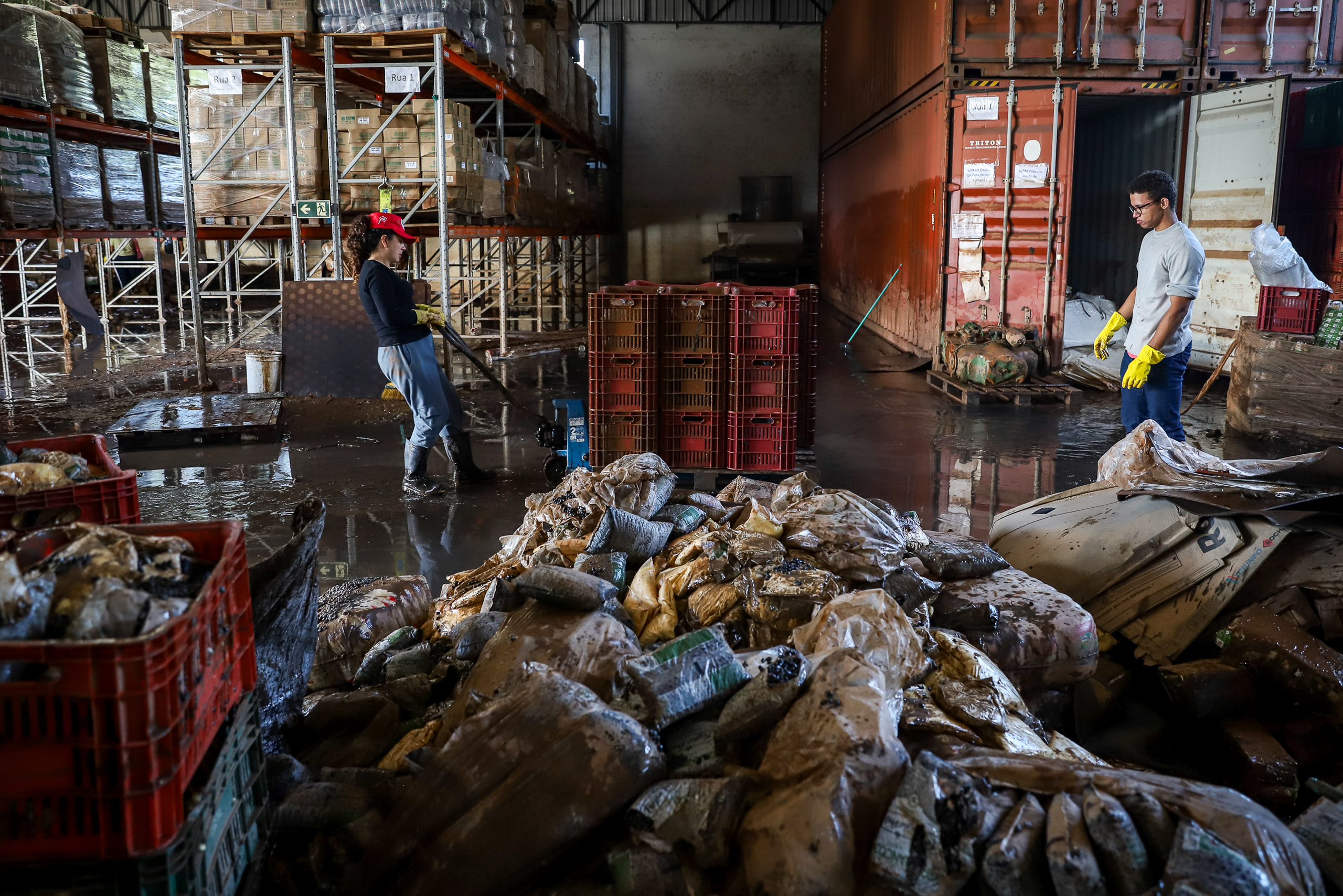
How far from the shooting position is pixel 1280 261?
962 centimetres

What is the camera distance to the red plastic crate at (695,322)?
6.16 m

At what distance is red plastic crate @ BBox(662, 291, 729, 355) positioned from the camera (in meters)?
6.16

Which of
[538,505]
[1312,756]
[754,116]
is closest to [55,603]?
[538,505]

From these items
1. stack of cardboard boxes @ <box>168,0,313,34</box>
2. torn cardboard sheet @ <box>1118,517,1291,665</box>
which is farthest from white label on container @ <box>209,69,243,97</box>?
torn cardboard sheet @ <box>1118,517,1291,665</box>

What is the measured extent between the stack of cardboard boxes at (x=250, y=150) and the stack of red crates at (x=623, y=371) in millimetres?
5300

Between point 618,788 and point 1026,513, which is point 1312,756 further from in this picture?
point 618,788

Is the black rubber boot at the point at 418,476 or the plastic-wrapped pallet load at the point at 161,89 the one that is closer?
the black rubber boot at the point at 418,476

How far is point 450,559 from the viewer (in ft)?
17.8

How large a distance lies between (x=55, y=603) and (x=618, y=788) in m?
1.16

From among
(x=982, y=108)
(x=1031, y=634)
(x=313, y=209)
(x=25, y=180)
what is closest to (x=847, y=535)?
(x=1031, y=634)

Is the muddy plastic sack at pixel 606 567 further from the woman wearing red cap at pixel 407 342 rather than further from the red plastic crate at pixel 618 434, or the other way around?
the woman wearing red cap at pixel 407 342

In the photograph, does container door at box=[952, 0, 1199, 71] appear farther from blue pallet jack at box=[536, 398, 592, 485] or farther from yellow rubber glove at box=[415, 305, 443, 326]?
yellow rubber glove at box=[415, 305, 443, 326]

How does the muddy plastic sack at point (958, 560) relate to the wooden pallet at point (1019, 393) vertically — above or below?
above

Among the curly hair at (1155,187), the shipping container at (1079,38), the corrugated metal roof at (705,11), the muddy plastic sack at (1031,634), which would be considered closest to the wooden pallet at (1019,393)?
the shipping container at (1079,38)
